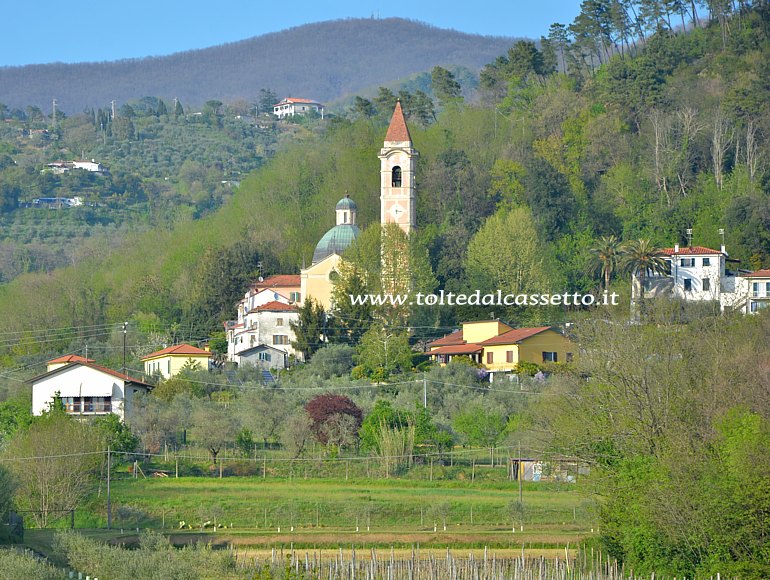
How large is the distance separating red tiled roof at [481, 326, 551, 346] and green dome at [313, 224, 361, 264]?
1432cm

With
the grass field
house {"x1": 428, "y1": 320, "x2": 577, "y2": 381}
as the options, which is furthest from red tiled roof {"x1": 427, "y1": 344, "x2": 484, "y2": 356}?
the grass field

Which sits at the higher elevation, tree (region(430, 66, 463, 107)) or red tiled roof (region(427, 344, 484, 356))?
tree (region(430, 66, 463, 107))

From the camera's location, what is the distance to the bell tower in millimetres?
96500

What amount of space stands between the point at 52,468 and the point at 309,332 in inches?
1288

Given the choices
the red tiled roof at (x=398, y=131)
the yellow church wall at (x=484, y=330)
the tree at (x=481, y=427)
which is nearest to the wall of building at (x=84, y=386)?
the tree at (x=481, y=427)

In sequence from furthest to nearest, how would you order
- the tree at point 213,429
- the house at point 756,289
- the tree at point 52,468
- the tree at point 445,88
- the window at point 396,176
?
the tree at point 445,88
the window at point 396,176
the house at point 756,289
the tree at point 213,429
the tree at point 52,468

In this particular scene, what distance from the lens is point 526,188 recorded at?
102 m

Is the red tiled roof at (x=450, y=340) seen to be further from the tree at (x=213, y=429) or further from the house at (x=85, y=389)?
the house at (x=85, y=389)

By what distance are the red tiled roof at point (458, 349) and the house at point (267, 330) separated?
27.7 ft

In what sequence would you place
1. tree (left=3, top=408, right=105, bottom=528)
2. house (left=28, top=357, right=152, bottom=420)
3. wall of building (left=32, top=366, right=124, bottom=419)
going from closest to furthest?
tree (left=3, top=408, right=105, bottom=528) < house (left=28, top=357, right=152, bottom=420) < wall of building (left=32, top=366, right=124, bottom=419)

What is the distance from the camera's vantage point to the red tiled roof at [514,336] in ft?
262

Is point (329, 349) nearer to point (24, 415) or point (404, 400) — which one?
point (404, 400)

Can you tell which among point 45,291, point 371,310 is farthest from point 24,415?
point 45,291

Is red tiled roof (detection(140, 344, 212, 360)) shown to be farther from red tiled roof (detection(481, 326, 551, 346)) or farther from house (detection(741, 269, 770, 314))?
house (detection(741, 269, 770, 314))
